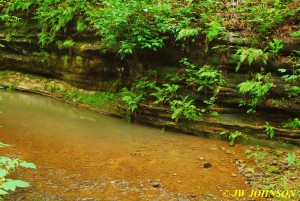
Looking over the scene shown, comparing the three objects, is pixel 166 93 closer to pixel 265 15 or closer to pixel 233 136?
pixel 233 136

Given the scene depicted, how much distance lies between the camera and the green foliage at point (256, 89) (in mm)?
6957

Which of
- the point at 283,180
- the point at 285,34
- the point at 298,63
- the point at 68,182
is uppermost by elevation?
the point at 285,34

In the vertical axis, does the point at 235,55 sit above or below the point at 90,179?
above

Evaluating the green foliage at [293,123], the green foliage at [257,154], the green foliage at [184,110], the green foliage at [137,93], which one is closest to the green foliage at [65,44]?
the green foliage at [137,93]

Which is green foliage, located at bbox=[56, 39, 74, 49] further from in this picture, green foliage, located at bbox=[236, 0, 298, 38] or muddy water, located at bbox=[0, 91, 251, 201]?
green foliage, located at bbox=[236, 0, 298, 38]

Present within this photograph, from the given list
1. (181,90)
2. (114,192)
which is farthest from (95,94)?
(114,192)

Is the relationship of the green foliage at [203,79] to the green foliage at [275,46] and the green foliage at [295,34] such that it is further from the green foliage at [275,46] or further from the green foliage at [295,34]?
the green foliage at [295,34]

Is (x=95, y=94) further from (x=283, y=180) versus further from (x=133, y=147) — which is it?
(x=283, y=180)

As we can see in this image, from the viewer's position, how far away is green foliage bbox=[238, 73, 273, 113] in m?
6.96

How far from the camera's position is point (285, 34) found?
24.0 ft

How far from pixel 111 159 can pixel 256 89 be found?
13.1 ft

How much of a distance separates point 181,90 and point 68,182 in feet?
14.9

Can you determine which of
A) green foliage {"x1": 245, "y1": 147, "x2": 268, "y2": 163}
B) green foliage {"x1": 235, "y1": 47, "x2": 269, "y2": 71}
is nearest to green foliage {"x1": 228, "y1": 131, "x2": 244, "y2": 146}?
green foliage {"x1": 245, "y1": 147, "x2": 268, "y2": 163}

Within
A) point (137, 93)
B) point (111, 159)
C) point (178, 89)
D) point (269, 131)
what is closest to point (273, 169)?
point (269, 131)
